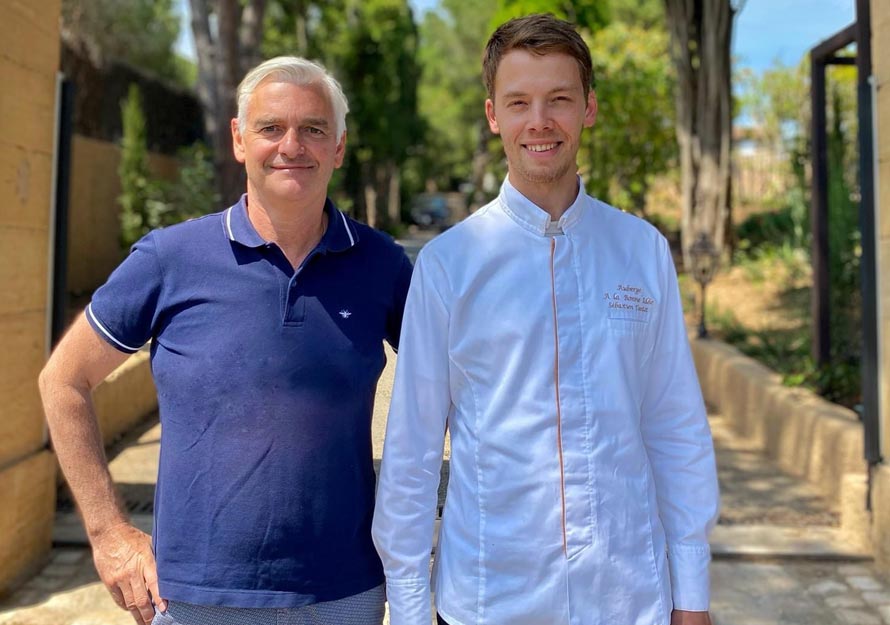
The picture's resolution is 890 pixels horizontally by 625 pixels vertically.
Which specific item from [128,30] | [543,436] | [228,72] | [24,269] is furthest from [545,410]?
[128,30]

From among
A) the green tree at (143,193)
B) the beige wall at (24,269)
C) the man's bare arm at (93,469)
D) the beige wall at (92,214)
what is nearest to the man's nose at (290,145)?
the man's bare arm at (93,469)

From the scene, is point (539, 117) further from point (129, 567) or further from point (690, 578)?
point (129, 567)

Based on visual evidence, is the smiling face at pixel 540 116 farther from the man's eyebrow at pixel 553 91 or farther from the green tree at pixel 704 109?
the green tree at pixel 704 109

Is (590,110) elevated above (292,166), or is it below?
above

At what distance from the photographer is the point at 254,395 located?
199cm

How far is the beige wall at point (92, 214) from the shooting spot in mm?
11531

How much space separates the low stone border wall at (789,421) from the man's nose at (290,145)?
13.7 feet

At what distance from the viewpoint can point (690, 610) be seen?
6.15ft

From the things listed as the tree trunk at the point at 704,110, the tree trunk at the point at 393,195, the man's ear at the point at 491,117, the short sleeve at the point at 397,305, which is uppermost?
the tree trunk at the point at 393,195

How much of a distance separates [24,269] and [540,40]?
3378 millimetres

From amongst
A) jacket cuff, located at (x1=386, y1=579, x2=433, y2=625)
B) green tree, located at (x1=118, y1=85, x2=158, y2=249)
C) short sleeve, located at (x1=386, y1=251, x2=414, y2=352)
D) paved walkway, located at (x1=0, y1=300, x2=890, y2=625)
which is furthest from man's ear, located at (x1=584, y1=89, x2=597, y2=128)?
green tree, located at (x1=118, y1=85, x2=158, y2=249)

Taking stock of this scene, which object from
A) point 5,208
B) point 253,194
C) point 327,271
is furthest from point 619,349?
point 5,208

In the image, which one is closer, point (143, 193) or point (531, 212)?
point (531, 212)

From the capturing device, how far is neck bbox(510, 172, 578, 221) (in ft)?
6.37
